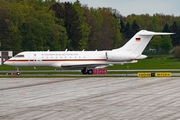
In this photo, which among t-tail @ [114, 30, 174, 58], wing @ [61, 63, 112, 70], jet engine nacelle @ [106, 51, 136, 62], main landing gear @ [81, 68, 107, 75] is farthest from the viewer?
t-tail @ [114, 30, 174, 58]

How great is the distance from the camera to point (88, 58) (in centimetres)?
5750

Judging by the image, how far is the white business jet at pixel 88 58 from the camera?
2232 inches

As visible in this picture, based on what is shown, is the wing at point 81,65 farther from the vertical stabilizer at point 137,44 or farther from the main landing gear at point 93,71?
the vertical stabilizer at point 137,44

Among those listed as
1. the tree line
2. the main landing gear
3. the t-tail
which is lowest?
the main landing gear

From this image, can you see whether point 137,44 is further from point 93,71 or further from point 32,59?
point 32,59

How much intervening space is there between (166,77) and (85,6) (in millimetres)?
110184

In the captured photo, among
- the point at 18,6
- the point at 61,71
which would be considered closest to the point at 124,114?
the point at 61,71

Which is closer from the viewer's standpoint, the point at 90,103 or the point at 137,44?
the point at 90,103

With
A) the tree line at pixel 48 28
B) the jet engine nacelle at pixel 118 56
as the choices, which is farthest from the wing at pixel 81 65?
the tree line at pixel 48 28

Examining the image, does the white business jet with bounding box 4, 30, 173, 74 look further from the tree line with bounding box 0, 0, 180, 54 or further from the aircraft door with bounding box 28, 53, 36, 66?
the tree line with bounding box 0, 0, 180, 54

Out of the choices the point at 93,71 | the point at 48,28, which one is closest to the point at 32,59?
the point at 93,71

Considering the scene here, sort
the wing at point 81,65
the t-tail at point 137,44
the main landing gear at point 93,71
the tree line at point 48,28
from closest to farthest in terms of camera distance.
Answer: the wing at point 81,65 < the main landing gear at point 93,71 < the t-tail at point 137,44 < the tree line at point 48,28

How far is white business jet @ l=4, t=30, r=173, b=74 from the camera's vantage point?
186 feet

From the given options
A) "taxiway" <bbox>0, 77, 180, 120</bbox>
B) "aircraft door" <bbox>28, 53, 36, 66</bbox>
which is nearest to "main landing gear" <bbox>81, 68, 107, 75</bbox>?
"aircraft door" <bbox>28, 53, 36, 66</bbox>
